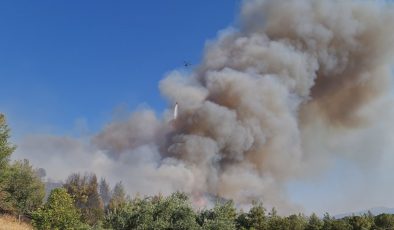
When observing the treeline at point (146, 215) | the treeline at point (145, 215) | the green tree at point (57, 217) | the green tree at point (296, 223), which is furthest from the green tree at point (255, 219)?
the green tree at point (57, 217)

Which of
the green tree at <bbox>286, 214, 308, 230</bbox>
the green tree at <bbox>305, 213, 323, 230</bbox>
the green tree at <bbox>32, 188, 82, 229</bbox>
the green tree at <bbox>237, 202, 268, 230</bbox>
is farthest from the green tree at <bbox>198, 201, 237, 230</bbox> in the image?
the green tree at <bbox>305, 213, 323, 230</bbox>

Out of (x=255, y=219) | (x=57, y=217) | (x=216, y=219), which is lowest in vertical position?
(x=57, y=217)

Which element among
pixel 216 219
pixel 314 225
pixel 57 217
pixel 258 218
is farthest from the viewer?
pixel 314 225

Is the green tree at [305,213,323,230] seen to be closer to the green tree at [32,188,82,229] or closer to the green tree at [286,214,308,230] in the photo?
the green tree at [286,214,308,230]

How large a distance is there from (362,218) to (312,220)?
5.75 meters

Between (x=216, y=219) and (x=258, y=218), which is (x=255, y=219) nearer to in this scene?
(x=258, y=218)

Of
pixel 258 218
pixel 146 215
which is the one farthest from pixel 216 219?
pixel 258 218

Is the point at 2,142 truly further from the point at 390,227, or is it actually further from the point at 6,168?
the point at 390,227

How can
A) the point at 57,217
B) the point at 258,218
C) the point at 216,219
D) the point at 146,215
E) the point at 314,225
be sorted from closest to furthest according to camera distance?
the point at 146,215 < the point at 216,219 < the point at 57,217 < the point at 258,218 < the point at 314,225

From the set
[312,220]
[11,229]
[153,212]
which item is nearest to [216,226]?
[153,212]

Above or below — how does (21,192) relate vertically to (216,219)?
above

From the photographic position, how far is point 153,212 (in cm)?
2469

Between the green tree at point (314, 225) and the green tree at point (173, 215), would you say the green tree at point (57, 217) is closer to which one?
the green tree at point (173, 215)

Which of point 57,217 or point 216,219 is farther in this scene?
point 57,217
